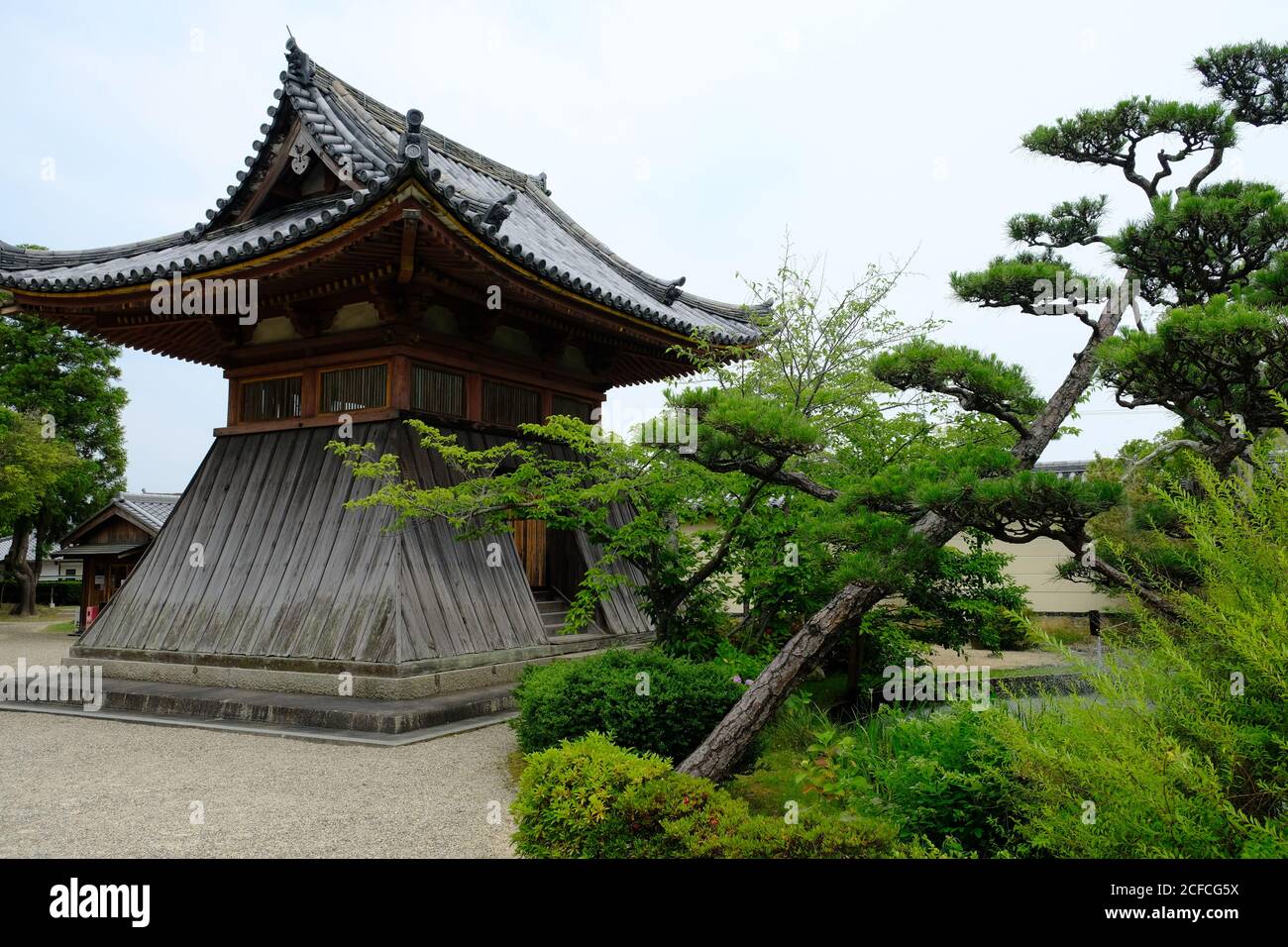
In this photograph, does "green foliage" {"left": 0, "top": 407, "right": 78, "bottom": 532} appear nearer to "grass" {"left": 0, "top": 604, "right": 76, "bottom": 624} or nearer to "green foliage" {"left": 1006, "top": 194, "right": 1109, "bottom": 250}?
"grass" {"left": 0, "top": 604, "right": 76, "bottom": 624}

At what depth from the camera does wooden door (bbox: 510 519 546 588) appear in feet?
42.4

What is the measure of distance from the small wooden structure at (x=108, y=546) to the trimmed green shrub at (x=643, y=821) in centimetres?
2150

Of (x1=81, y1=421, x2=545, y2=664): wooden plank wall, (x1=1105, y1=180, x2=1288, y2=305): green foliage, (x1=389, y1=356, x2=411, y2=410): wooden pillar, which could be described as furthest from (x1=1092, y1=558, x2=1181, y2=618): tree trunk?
(x1=389, y1=356, x2=411, y2=410): wooden pillar

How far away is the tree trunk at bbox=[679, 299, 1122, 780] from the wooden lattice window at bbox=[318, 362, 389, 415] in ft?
22.5

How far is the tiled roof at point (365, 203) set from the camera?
9.17 meters

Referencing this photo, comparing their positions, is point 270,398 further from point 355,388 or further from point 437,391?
point 437,391

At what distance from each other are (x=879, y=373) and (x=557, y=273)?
5711mm

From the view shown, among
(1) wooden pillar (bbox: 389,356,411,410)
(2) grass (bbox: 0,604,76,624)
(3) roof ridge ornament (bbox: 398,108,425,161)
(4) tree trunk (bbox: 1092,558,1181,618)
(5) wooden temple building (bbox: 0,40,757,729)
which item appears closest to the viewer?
(4) tree trunk (bbox: 1092,558,1181,618)

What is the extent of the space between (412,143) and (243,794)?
5.81 m

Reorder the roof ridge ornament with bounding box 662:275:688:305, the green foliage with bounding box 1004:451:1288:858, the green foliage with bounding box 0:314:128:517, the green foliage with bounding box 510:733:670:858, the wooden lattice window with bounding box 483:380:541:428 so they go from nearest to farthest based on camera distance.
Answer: the green foliage with bounding box 1004:451:1288:858 < the green foliage with bounding box 510:733:670:858 < the wooden lattice window with bounding box 483:380:541:428 < the roof ridge ornament with bounding box 662:275:688:305 < the green foliage with bounding box 0:314:128:517

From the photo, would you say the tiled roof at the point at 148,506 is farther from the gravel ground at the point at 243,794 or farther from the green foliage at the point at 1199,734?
the green foliage at the point at 1199,734

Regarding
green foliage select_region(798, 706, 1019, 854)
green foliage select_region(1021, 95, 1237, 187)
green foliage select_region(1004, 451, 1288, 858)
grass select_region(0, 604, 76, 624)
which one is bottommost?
grass select_region(0, 604, 76, 624)

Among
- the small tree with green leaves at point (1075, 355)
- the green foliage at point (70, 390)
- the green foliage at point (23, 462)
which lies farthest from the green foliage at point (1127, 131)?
the green foliage at point (70, 390)
